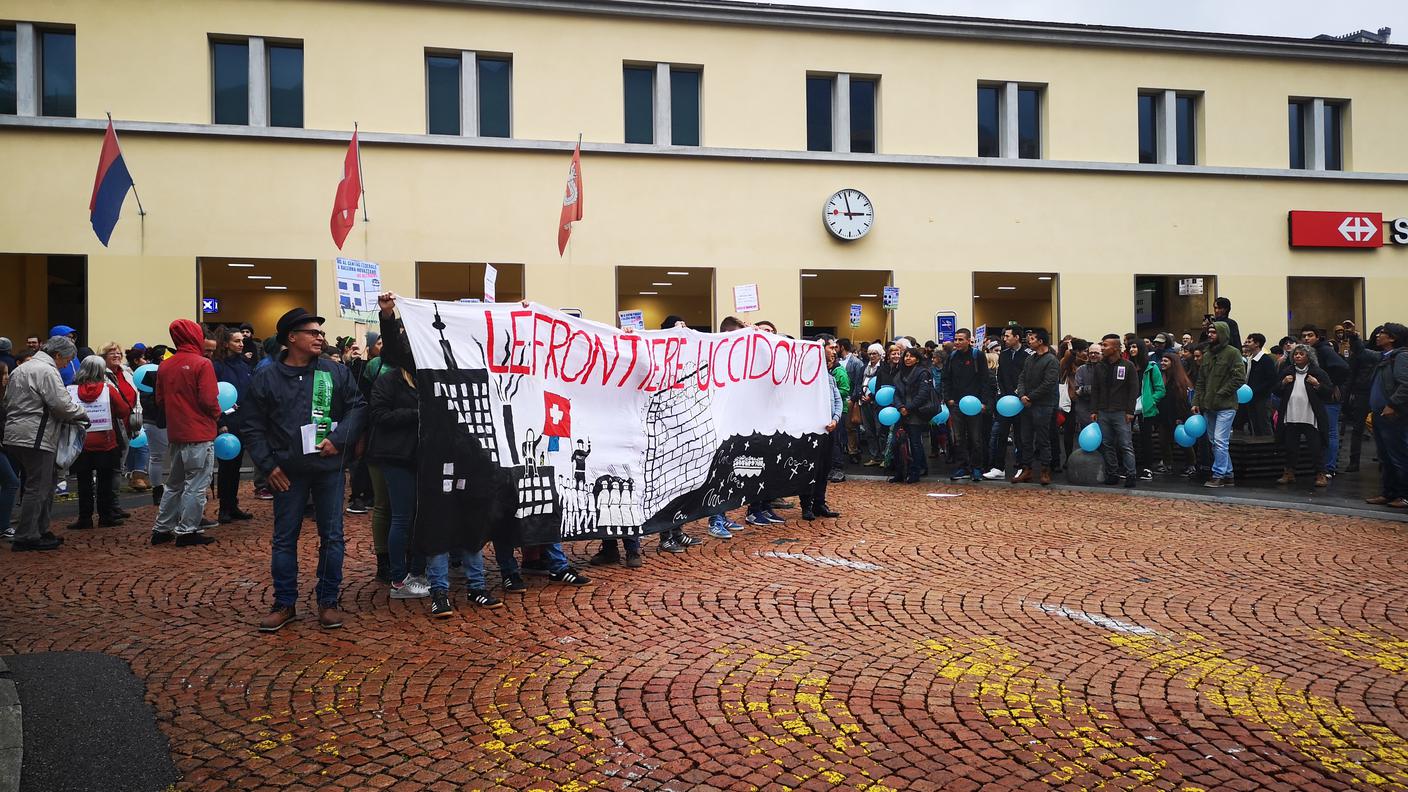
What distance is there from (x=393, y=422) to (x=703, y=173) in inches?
645

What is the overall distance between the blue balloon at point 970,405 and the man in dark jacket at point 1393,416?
4610 mm

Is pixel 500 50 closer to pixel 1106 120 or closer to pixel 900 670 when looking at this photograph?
pixel 1106 120

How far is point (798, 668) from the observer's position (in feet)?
16.5

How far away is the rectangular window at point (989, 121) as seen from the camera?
938 inches

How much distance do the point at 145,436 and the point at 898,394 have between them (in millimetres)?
10406

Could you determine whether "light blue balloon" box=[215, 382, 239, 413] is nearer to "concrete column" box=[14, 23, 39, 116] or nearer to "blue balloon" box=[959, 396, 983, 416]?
"blue balloon" box=[959, 396, 983, 416]

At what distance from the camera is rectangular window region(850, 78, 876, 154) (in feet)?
75.8

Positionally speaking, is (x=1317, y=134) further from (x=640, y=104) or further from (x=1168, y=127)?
(x=640, y=104)

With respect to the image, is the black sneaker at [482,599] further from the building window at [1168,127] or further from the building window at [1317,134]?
the building window at [1317,134]

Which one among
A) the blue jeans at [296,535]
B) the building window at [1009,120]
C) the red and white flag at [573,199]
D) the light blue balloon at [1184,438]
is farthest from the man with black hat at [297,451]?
the building window at [1009,120]

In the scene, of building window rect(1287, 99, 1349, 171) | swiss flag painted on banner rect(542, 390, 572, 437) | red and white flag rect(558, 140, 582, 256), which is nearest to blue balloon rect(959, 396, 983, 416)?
swiss flag painted on banner rect(542, 390, 572, 437)

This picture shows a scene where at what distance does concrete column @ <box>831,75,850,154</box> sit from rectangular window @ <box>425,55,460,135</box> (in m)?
8.76

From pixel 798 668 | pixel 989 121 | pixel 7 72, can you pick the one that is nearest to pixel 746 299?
pixel 798 668

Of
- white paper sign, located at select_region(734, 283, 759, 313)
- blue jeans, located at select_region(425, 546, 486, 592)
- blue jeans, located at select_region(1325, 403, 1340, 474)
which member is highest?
white paper sign, located at select_region(734, 283, 759, 313)
